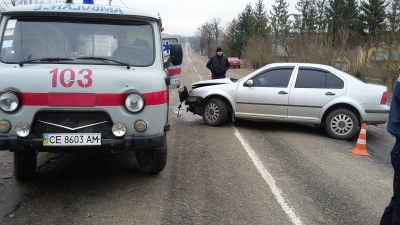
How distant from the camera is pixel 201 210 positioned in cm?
425

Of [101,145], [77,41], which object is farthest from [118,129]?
[77,41]

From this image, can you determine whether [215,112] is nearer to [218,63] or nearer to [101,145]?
[218,63]

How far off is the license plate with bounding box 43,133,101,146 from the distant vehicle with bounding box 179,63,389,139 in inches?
196

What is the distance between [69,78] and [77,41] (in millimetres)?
730

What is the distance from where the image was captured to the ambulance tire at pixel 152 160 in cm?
507

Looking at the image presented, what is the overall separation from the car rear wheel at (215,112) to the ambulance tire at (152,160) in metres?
3.71

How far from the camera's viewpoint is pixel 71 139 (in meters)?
4.14

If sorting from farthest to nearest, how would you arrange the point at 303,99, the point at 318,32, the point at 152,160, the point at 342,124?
1. the point at 318,32
2. the point at 303,99
3. the point at 342,124
4. the point at 152,160

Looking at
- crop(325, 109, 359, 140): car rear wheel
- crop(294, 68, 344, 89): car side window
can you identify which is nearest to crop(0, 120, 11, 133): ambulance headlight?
crop(294, 68, 344, 89): car side window

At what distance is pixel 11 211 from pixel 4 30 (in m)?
2.11

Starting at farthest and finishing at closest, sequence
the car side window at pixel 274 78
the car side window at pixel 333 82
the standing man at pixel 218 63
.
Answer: the standing man at pixel 218 63 < the car side window at pixel 274 78 < the car side window at pixel 333 82

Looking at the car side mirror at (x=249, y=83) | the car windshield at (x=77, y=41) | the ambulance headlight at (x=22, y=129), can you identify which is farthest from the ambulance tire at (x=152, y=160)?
the car side mirror at (x=249, y=83)

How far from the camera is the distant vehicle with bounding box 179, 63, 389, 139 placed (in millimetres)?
7980

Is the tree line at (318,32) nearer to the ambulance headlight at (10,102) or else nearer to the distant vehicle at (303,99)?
the distant vehicle at (303,99)
